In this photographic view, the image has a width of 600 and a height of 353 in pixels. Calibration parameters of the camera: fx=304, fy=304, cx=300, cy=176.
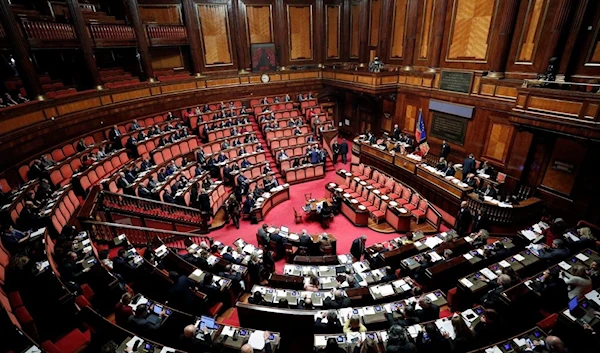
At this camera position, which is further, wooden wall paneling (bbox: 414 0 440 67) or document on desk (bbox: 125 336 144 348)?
wooden wall paneling (bbox: 414 0 440 67)

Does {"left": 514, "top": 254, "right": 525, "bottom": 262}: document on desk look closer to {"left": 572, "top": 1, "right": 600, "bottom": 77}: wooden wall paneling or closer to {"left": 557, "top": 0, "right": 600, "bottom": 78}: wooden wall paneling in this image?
{"left": 572, "top": 1, "right": 600, "bottom": 77}: wooden wall paneling

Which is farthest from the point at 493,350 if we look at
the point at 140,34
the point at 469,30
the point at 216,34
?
the point at 216,34

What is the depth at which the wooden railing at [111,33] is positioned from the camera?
438 inches

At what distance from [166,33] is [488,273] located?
1449cm

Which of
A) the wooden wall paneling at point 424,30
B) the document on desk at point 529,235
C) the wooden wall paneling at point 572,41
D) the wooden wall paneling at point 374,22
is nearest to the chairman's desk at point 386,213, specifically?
the document on desk at point 529,235

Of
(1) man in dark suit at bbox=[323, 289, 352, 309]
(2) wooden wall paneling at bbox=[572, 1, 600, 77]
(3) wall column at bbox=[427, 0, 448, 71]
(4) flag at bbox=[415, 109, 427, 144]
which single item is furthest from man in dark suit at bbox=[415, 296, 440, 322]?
(3) wall column at bbox=[427, 0, 448, 71]

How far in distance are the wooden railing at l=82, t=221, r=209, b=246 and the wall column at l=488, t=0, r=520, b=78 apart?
10.1m

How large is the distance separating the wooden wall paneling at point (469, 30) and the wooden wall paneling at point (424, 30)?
814 mm

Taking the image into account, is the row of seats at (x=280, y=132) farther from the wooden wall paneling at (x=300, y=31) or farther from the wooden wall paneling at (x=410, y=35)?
the wooden wall paneling at (x=410, y=35)

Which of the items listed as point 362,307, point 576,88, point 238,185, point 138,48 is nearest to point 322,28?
point 138,48

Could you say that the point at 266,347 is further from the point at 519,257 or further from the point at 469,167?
the point at 469,167

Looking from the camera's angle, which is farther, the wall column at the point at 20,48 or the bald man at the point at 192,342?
the wall column at the point at 20,48

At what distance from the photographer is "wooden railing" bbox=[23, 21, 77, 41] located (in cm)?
916

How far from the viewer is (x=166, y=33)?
13281mm
